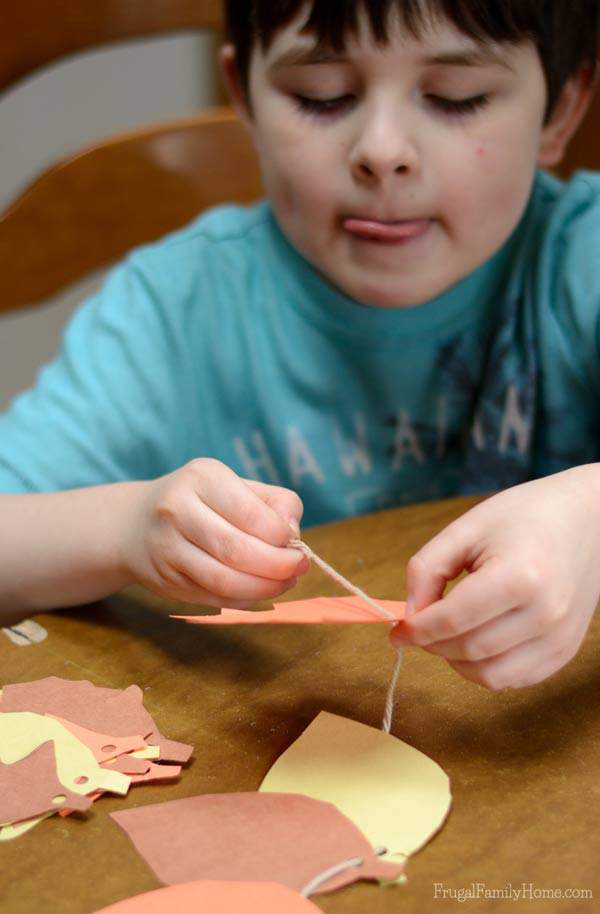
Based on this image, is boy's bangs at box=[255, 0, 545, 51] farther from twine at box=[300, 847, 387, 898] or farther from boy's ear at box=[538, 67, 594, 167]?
twine at box=[300, 847, 387, 898]

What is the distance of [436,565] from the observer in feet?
1.68

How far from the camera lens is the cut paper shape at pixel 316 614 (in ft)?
1.67

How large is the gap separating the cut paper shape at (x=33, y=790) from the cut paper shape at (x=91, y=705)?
30mm

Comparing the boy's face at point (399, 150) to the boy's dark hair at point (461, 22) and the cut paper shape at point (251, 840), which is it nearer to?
the boy's dark hair at point (461, 22)

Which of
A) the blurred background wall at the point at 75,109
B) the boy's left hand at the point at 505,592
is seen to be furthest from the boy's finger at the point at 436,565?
the blurred background wall at the point at 75,109

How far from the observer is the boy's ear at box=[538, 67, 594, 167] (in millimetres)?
891

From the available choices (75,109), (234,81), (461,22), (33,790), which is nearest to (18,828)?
(33,790)

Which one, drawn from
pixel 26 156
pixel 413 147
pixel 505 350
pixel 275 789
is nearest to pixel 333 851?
pixel 275 789

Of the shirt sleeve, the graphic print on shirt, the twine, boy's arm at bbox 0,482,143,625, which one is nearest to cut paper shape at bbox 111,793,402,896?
the twine

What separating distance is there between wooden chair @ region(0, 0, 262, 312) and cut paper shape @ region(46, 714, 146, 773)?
0.74m

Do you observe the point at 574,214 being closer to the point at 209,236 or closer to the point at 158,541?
the point at 209,236

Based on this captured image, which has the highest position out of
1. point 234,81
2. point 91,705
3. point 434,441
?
point 234,81

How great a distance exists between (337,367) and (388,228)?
0.68 ft

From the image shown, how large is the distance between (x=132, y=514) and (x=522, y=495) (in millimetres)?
258
